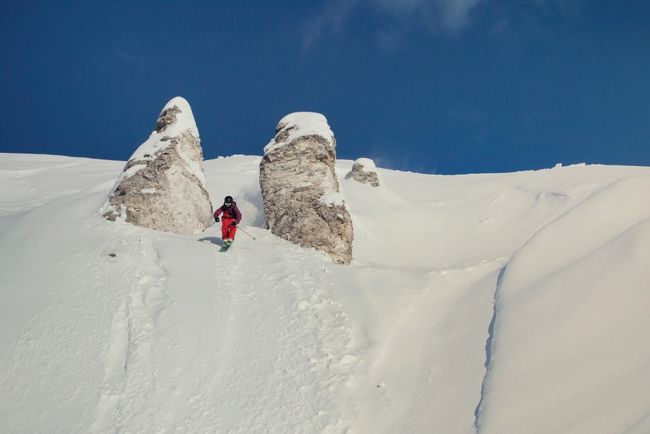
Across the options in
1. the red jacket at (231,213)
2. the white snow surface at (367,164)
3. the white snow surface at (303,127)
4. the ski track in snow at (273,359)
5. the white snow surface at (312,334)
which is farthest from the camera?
the white snow surface at (367,164)

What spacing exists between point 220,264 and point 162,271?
4.60 feet

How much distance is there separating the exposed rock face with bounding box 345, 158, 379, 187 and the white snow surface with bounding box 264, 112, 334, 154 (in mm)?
9775

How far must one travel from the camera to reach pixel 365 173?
93.2 ft

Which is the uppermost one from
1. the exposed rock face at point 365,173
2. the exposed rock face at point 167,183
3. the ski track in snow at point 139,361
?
the exposed rock face at point 365,173

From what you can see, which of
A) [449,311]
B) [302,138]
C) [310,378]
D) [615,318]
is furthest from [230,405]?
[302,138]

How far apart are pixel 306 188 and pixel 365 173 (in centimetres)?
1330

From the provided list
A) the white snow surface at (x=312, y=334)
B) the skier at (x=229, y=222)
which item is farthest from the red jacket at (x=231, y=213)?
the white snow surface at (x=312, y=334)

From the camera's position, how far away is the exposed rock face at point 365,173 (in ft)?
91.6

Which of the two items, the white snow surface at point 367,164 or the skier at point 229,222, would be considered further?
the white snow surface at point 367,164

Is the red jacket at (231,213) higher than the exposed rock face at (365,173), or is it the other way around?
the exposed rock face at (365,173)

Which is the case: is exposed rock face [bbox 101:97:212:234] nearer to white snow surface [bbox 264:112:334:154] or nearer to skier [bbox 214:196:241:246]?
skier [bbox 214:196:241:246]

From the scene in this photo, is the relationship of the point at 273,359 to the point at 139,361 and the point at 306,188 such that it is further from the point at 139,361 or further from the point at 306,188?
the point at 306,188

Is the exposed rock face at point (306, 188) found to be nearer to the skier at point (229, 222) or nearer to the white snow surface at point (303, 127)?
the white snow surface at point (303, 127)

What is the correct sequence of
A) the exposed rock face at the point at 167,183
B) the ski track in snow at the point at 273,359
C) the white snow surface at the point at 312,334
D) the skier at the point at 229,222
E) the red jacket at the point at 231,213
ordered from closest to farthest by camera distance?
1. the white snow surface at the point at 312,334
2. the ski track in snow at the point at 273,359
3. the skier at the point at 229,222
4. the red jacket at the point at 231,213
5. the exposed rock face at the point at 167,183
